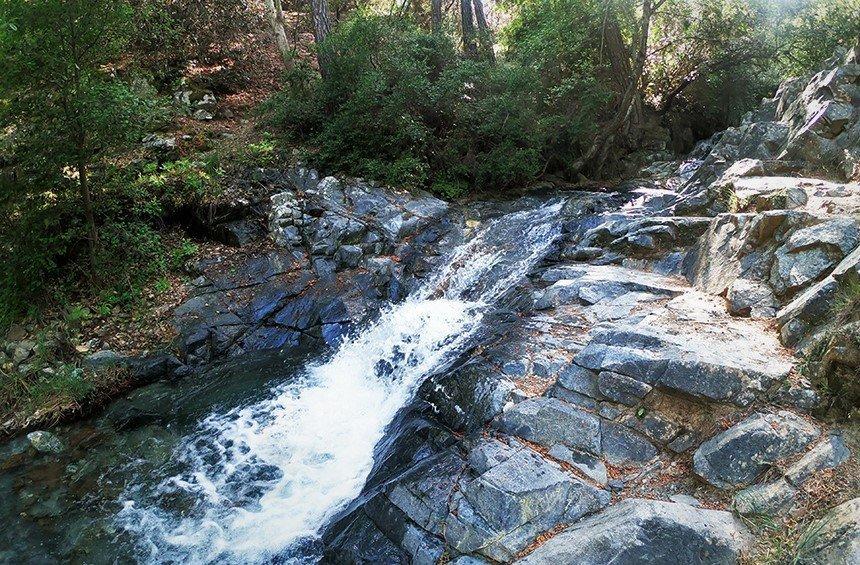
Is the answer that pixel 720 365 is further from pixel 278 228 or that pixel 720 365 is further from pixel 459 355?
pixel 278 228

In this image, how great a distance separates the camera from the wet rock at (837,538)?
8.65ft

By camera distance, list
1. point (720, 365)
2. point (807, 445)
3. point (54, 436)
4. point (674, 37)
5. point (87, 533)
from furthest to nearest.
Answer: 1. point (674, 37)
2. point (54, 436)
3. point (87, 533)
4. point (720, 365)
5. point (807, 445)

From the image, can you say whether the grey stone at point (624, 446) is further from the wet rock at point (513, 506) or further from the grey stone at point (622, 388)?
the wet rock at point (513, 506)

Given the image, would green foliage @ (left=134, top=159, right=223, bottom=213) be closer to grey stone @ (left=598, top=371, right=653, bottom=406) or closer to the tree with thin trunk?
the tree with thin trunk

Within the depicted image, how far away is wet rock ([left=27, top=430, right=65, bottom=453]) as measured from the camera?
5961 millimetres

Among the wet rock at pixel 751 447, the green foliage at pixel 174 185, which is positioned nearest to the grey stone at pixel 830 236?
the wet rock at pixel 751 447

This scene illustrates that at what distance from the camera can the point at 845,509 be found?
2869 millimetres

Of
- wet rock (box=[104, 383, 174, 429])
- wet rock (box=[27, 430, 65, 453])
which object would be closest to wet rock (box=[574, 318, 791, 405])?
wet rock (box=[104, 383, 174, 429])

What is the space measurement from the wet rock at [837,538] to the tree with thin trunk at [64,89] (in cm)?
935

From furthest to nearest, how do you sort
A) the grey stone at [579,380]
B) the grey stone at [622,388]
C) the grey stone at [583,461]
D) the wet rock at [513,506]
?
the grey stone at [579,380]
the grey stone at [622,388]
the grey stone at [583,461]
the wet rock at [513,506]

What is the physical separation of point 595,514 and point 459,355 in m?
2.88

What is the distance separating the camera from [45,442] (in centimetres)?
600

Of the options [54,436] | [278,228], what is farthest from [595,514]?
[278,228]

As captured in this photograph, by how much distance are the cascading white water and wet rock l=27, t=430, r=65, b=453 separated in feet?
5.04
